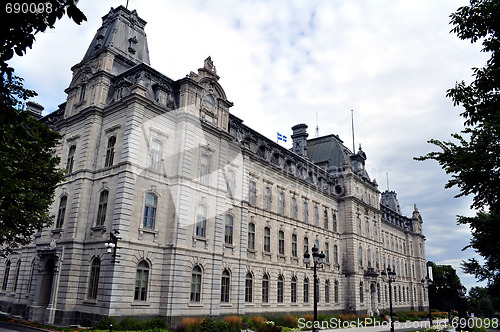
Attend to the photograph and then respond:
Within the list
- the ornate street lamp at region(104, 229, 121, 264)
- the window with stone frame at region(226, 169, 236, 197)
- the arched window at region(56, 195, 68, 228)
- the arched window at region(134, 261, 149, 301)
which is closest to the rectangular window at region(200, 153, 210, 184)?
the window with stone frame at region(226, 169, 236, 197)

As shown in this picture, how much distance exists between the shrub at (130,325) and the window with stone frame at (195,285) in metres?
4.85

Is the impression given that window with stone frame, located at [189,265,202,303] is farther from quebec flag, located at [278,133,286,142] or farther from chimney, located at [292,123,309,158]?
chimney, located at [292,123,309,158]

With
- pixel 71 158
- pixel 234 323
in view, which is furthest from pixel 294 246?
pixel 71 158

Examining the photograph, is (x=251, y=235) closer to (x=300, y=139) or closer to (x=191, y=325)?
(x=191, y=325)

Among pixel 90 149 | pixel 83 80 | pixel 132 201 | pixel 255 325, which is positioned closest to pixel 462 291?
pixel 255 325

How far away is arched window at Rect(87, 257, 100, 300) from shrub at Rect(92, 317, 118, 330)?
8.45 ft

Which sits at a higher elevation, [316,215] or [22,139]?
[316,215]

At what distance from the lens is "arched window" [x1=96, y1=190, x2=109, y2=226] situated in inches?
1024

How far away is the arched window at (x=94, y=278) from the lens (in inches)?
960

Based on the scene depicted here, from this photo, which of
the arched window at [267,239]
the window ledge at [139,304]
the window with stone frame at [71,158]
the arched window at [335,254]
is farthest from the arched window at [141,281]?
the arched window at [335,254]

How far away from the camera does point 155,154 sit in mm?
27859

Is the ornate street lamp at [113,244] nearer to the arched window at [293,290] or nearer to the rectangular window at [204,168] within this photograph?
the rectangular window at [204,168]

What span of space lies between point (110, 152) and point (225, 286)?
→ 46.8ft

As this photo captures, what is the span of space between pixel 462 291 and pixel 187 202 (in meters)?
21.6
